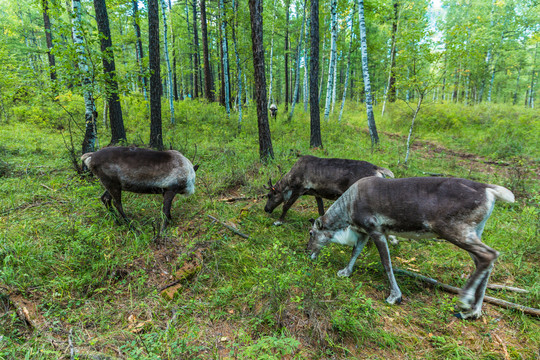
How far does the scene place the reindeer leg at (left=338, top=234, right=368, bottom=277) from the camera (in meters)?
3.92

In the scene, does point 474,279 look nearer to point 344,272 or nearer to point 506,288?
point 506,288

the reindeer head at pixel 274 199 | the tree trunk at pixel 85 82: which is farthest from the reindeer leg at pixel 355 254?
the tree trunk at pixel 85 82

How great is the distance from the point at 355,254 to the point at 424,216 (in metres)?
1.24

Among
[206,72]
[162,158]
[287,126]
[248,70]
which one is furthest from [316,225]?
[206,72]

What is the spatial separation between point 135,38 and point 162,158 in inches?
651

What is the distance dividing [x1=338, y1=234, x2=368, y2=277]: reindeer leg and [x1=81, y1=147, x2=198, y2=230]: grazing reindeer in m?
3.41

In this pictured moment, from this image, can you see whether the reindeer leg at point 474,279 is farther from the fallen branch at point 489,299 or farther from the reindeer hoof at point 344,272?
the reindeer hoof at point 344,272

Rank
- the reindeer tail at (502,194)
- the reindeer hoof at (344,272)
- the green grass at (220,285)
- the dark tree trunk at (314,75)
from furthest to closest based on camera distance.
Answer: the dark tree trunk at (314,75)
the reindeer hoof at (344,272)
the reindeer tail at (502,194)
the green grass at (220,285)

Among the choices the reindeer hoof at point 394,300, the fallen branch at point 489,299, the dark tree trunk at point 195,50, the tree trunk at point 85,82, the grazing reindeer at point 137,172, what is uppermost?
the dark tree trunk at point 195,50

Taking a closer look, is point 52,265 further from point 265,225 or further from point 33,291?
point 265,225

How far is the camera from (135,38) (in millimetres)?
16719

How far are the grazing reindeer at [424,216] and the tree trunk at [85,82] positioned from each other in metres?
6.93

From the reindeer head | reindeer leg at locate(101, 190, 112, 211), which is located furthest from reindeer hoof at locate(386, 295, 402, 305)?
reindeer leg at locate(101, 190, 112, 211)

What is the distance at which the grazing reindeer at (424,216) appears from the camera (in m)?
3.02
